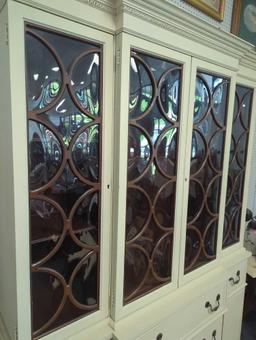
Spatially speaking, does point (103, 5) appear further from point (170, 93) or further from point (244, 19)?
point (244, 19)

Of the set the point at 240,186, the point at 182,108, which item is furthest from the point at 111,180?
the point at 240,186

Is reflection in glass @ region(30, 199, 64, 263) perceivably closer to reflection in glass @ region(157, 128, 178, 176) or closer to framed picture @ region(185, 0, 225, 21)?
reflection in glass @ region(157, 128, 178, 176)

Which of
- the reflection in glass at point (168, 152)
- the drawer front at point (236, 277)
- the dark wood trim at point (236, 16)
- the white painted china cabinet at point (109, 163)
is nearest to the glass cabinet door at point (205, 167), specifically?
the white painted china cabinet at point (109, 163)

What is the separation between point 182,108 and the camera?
1047mm

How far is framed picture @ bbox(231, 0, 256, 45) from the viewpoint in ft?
5.49

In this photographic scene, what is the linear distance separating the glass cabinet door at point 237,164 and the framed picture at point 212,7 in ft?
1.67

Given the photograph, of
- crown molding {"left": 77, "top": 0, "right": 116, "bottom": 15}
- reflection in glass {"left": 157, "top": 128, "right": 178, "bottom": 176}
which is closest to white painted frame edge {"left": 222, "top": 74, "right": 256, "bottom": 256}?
reflection in glass {"left": 157, "top": 128, "right": 178, "bottom": 176}

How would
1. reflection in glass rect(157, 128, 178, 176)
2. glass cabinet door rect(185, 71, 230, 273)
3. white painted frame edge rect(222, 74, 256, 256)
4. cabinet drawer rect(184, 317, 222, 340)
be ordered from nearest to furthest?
1. reflection in glass rect(157, 128, 178, 176)
2. glass cabinet door rect(185, 71, 230, 273)
3. cabinet drawer rect(184, 317, 222, 340)
4. white painted frame edge rect(222, 74, 256, 256)

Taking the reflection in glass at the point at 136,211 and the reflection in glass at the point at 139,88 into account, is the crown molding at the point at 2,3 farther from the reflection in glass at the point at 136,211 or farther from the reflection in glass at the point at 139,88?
the reflection in glass at the point at 136,211

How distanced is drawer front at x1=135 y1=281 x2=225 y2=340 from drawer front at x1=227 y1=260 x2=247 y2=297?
12 centimetres

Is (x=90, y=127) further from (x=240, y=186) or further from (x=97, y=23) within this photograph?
(x=240, y=186)

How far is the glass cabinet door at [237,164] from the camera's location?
1.41 meters

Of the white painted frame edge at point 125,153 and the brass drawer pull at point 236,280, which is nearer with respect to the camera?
the white painted frame edge at point 125,153

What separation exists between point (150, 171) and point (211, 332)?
1.04 meters
